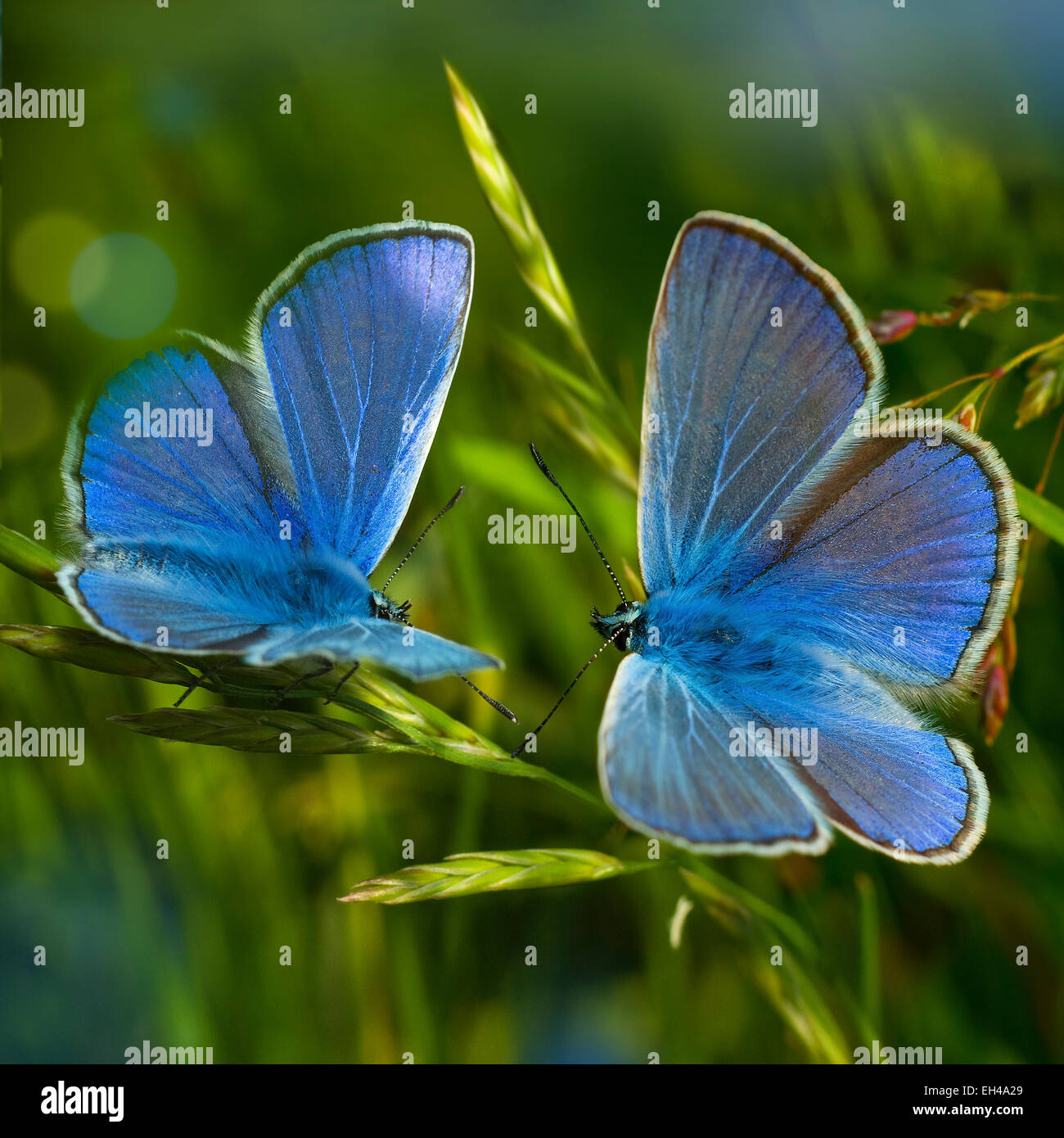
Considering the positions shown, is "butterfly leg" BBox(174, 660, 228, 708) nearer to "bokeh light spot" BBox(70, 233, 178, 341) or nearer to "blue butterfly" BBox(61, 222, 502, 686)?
"blue butterfly" BBox(61, 222, 502, 686)

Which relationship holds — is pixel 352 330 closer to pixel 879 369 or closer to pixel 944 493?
pixel 879 369

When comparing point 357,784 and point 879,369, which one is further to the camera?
point 357,784

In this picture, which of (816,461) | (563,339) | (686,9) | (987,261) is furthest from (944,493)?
(686,9)

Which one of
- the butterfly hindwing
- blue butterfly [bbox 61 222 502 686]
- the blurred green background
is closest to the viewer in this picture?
the butterfly hindwing

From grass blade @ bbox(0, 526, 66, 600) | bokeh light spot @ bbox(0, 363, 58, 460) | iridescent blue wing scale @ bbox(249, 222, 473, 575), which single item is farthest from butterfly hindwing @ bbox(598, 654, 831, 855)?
bokeh light spot @ bbox(0, 363, 58, 460)

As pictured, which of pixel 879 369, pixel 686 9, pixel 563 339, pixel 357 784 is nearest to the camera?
pixel 879 369

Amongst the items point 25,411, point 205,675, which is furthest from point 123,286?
point 205,675

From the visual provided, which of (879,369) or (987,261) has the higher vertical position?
(987,261)

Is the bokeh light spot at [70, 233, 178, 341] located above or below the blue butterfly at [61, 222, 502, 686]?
above
